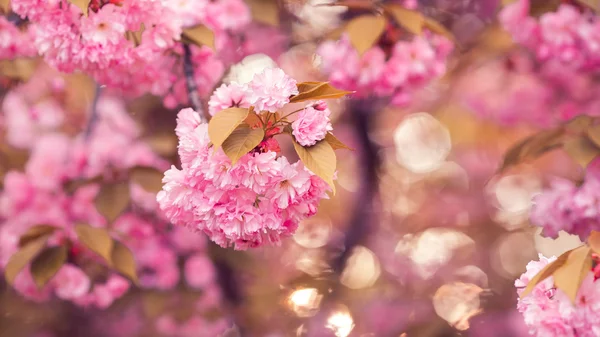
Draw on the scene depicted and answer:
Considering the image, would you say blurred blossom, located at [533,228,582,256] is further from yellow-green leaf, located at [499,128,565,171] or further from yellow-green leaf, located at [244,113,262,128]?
yellow-green leaf, located at [244,113,262,128]

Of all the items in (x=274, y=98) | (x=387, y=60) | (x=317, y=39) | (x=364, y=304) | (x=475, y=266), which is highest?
(x=274, y=98)

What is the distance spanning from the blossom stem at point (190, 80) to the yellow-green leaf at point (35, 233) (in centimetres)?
72

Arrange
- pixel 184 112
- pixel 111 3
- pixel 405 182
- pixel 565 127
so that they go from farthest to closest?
1. pixel 405 182
2. pixel 565 127
3. pixel 111 3
4. pixel 184 112

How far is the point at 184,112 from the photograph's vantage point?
4.60 feet

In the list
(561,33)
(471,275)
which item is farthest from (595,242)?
(471,275)

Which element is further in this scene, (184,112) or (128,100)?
(128,100)

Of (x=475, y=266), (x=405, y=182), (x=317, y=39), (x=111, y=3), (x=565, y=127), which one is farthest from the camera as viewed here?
(x=405, y=182)

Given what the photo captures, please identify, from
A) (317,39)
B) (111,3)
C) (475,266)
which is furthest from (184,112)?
(475,266)

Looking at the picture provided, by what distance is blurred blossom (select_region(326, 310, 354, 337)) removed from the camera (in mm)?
3393

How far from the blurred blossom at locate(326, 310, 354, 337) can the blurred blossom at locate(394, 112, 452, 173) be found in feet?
7.25

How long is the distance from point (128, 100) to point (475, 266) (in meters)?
2.62

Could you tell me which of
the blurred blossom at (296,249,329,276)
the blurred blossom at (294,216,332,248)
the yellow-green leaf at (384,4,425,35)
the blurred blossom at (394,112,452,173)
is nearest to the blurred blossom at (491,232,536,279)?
the blurred blossom at (394,112,452,173)

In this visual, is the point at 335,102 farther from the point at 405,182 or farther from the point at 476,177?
the point at 476,177

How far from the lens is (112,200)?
2.36 m
